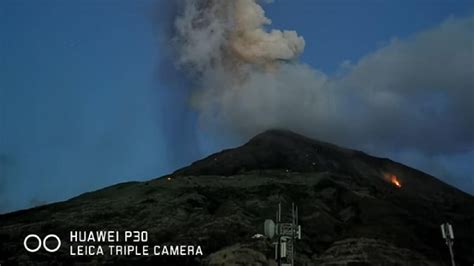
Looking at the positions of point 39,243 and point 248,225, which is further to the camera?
point 248,225

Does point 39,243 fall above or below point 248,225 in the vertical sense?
below

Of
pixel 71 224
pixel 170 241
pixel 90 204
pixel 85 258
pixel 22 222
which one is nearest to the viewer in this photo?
pixel 85 258

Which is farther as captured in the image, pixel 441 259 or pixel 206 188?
pixel 206 188

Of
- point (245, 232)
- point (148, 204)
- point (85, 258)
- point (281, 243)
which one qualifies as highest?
point (148, 204)

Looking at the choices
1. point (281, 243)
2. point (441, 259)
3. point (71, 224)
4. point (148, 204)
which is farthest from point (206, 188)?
point (281, 243)

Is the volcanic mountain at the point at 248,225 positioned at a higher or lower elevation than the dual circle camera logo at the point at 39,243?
higher

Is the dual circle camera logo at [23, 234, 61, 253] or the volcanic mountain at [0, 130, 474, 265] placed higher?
the volcanic mountain at [0, 130, 474, 265]

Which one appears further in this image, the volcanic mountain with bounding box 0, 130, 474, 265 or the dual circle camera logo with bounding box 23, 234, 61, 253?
the volcanic mountain with bounding box 0, 130, 474, 265

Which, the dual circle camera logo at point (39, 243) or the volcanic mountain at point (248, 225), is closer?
the dual circle camera logo at point (39, 243)

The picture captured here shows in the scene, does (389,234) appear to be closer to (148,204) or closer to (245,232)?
(245,232)

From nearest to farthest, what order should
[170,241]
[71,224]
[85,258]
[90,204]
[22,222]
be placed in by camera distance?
[85,258], [170,241], [71,224], [22,222], [90,204]

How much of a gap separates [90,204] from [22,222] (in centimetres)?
2492

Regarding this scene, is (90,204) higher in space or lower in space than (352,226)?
higher

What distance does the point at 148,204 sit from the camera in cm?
17850
